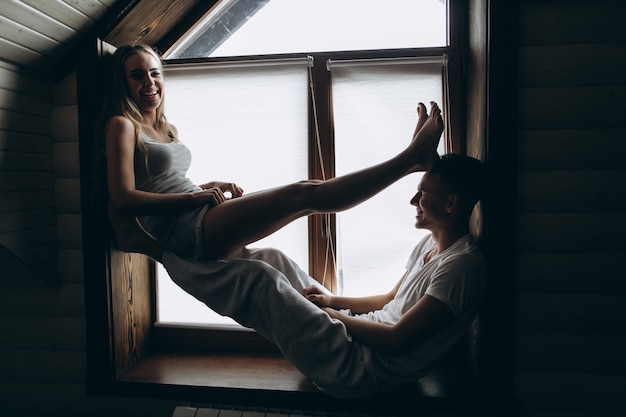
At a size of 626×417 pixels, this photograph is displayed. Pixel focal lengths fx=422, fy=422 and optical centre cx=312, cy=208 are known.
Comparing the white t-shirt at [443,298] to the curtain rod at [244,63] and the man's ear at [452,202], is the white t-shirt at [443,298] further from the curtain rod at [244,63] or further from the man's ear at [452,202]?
the curtain rod at [244,63]

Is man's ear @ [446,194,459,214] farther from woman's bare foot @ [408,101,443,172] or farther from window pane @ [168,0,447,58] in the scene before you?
window pane @ [168,0,447,58]

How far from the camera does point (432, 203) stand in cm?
152

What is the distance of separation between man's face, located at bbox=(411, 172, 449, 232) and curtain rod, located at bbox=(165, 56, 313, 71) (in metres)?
0.77

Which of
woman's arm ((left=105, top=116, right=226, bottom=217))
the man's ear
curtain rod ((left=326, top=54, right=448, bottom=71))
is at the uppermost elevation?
curtain rod ((left=326, top=54, right=448, bottom=71))

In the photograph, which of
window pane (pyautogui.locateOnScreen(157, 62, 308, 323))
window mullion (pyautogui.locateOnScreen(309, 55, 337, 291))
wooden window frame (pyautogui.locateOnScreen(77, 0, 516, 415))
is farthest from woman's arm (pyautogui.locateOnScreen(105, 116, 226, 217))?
window mullion (pyautogui.locateOnScreen(309, 55, 337, 291))

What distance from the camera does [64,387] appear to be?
1931 millimetres

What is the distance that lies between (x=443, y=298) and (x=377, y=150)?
744 mm

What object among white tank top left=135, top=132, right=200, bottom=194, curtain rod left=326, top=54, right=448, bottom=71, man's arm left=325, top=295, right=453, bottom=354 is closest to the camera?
man's arm left=325, top=295, right=453, bottom=354

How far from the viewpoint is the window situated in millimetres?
1842

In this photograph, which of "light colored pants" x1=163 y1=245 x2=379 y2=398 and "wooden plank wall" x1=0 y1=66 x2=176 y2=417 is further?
"wooden plank wall" x1=0 y1=66 x2=176 y2=417

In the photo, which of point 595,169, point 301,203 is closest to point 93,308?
point 301,203

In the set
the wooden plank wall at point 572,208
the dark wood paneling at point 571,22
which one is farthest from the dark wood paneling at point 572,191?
the dark wood paneling at point 571,22

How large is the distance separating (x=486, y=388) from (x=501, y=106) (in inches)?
40.2

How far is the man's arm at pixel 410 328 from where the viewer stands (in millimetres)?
1368
